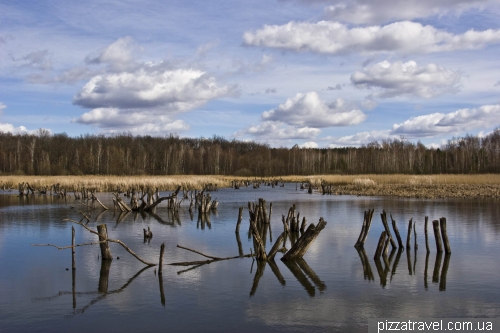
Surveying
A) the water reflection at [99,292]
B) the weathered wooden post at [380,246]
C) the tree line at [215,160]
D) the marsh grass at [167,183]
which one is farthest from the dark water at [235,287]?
the tree line at [215,160]

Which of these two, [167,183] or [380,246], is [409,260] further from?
[167,183]

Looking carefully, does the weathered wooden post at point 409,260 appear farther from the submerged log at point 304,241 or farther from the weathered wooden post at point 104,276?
the weathered wooden post at point 104,276

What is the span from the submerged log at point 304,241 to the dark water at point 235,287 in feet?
1.20

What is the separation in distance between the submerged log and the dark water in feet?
1.20

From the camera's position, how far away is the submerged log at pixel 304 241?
43.3 ft

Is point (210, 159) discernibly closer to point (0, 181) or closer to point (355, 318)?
point (0, 181)

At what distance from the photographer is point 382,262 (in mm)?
13219

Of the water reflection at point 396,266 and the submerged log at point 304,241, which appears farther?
the submerged log at point 304,241

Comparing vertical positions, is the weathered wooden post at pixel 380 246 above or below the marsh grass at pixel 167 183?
below

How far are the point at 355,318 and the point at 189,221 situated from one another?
46.9 ft

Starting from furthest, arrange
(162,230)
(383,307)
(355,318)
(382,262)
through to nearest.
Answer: (162,230)
(382,262)
(383,307)
(355,318)

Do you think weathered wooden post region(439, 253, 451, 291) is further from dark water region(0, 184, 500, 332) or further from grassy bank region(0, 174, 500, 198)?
grassy bank region(0, 174, 500, 198)

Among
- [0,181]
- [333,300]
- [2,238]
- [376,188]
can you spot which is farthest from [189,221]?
[0,181]

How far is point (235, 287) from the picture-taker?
1077 centimetres
